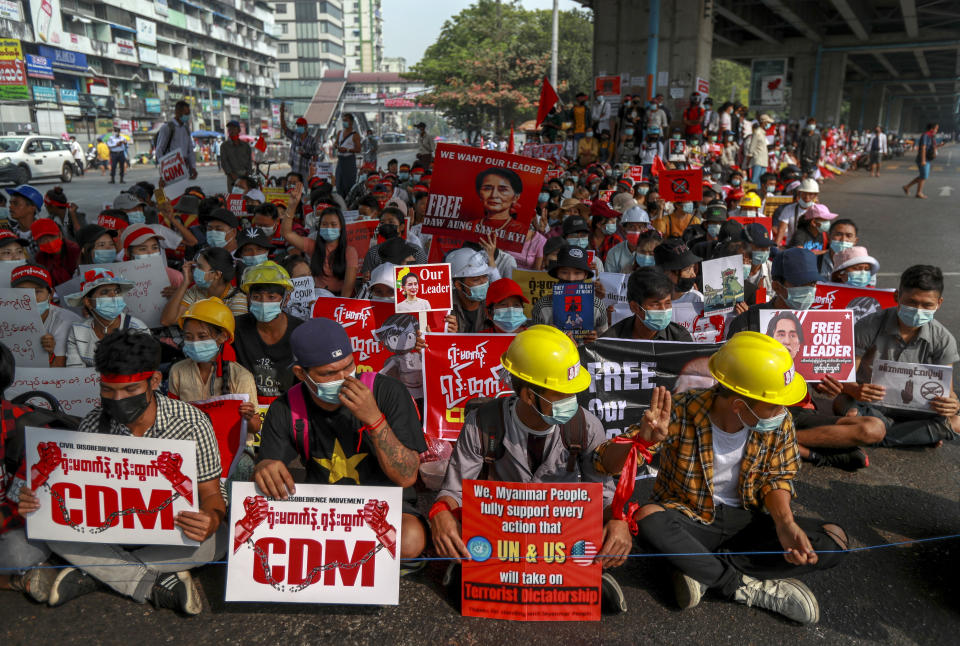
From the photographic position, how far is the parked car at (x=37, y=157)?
27266mm

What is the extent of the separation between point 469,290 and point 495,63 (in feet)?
158

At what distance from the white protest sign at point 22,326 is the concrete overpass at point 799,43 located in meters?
21.1

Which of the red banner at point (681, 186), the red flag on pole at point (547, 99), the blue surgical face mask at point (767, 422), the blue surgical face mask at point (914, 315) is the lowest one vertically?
the blue surgical face mask at point (767, 422)

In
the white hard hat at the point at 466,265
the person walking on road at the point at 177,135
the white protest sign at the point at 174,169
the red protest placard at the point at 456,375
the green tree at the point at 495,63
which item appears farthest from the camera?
the green tree at the point at 495,63

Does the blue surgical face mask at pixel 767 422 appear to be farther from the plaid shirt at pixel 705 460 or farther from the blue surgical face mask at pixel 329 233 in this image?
the blue surgical face mask at pixel 329 233

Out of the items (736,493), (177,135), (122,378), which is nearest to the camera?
(122,378)

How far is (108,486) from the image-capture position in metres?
Answer: 3.40

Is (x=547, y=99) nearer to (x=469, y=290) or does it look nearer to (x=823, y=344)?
(x=469, y=290)

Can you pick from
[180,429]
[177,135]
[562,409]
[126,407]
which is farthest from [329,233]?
[177,135]

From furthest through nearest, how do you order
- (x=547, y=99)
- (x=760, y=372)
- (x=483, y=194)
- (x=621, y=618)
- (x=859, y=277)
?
1. (x=547, y=99)
2. (x=483, y=194)
3. (x=859, y=277)
4. (x=621, y=618)
5. (x=760, y=372)

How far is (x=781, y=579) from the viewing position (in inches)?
137

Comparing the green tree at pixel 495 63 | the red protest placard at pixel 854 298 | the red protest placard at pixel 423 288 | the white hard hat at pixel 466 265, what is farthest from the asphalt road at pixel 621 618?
the green tree at pixel 495 63

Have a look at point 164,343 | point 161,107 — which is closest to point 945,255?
point 164,343

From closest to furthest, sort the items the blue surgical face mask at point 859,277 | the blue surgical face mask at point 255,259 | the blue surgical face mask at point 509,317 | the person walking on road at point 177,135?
the blue surgical face mask at point 509,317 → the blue surgical face mask at point 859,277 → the blue surgical face mask at point 255,259 → the person walking on road at point 177,135
